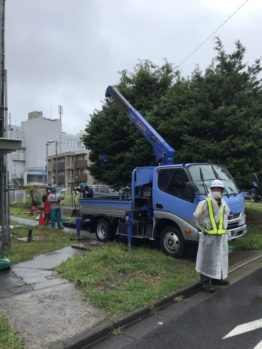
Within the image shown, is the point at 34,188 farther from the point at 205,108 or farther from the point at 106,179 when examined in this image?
the point at 205,108

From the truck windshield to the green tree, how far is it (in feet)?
9.08

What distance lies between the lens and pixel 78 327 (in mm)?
5191

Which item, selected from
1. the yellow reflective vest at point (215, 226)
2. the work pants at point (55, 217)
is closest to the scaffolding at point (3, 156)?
the yellow reflective vest at point (215, 226)

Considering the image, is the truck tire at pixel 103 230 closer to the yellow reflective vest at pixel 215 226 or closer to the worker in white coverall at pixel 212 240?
the worker in white coverall at pixel 212 240

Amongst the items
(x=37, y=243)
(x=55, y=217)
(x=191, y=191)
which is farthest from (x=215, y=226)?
(x=55, y=217)

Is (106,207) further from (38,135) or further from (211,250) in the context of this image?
(38,135)

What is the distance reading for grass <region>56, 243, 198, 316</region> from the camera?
617 cm

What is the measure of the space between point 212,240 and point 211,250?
0.56ft

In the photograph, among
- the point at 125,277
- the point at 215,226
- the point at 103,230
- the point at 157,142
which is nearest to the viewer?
the point at 215,226

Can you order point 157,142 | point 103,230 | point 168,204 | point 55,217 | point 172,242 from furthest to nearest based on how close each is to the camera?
point 55,217
point 103,230
point 157,142
point 168,204
point 172,242

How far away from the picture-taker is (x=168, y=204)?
9.77 metres

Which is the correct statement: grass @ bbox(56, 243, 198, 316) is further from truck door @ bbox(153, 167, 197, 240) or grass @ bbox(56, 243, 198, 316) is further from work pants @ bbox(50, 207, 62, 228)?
work pants @ bbox(50, 207, 62, 228)

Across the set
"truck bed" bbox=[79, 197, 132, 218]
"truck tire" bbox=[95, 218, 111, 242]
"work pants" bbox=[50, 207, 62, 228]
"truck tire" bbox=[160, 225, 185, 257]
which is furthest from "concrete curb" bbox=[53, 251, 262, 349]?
"work pants" bbox=[50, 207, 62, 228]

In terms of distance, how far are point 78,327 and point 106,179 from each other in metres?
13.1
